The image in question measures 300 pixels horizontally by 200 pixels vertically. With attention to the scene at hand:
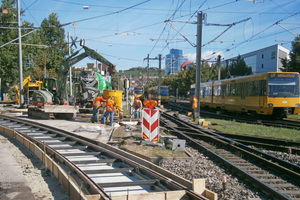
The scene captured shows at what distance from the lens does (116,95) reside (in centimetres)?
1991

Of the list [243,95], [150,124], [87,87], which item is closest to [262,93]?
[243,95]

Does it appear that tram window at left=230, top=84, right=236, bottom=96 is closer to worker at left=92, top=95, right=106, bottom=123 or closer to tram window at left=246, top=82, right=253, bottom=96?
tram window at left=246, top=82, right=253, bottom=96

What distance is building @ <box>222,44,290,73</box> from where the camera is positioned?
57312 millimetres

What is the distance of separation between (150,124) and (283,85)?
11978mm

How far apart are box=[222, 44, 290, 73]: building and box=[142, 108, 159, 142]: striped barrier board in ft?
162

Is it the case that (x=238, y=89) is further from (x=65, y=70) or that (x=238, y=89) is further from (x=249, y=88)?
(x=65, y=70)

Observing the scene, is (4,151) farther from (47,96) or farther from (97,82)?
(97,82)

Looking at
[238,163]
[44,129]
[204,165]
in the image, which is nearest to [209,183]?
[204,165]

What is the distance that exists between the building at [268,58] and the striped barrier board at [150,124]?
162 feet

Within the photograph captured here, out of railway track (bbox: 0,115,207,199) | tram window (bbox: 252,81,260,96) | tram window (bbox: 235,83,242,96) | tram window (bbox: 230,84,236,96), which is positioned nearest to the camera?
railway track (bbox: 0,115,207,199)

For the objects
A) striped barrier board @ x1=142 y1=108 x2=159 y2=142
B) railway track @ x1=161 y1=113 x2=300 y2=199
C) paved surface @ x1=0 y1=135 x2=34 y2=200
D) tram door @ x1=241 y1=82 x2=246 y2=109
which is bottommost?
railway track @ x1=161 y1=113 x2=300 y2=199

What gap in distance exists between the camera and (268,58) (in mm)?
60750

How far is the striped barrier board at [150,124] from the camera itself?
10.0 meters

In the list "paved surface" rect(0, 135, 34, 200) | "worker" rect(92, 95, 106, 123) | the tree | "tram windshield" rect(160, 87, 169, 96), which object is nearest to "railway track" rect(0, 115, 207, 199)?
"paved surface" rect(0, 135, 34, 200)
